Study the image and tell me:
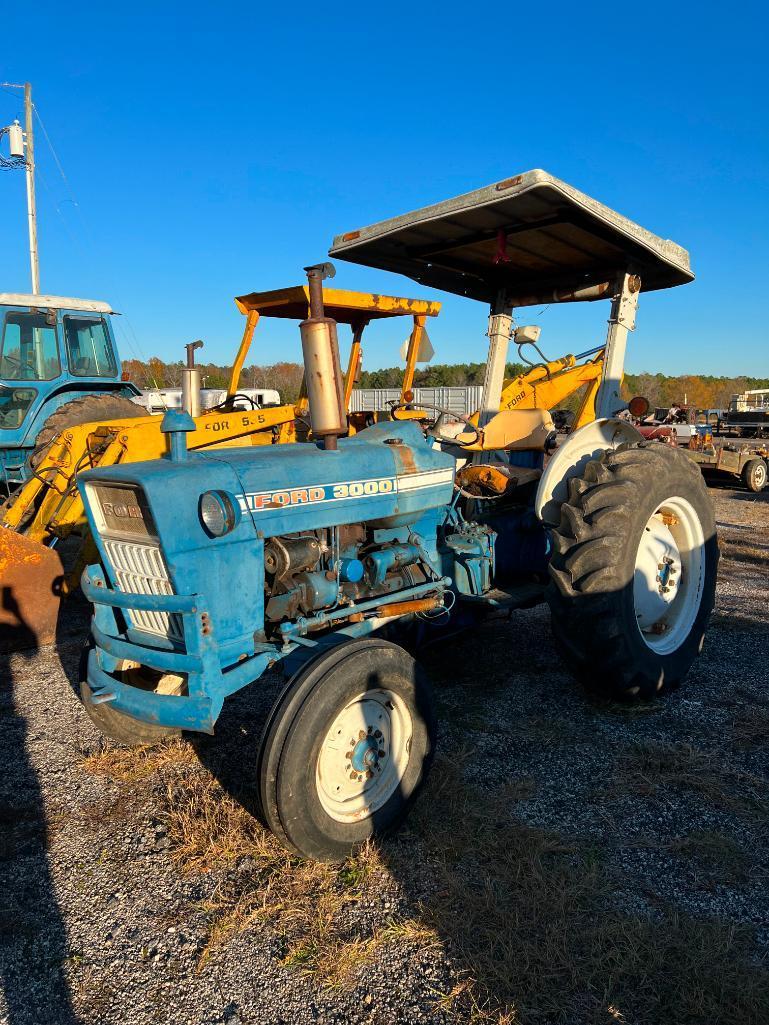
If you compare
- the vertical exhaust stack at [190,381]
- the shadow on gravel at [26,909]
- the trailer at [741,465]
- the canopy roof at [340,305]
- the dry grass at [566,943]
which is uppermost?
the canopy roof at [340,305]

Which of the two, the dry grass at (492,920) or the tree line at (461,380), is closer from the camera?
the dry grass at (492,920)

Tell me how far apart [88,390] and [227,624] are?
7867mm

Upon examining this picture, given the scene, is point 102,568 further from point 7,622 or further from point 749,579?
point 749,579

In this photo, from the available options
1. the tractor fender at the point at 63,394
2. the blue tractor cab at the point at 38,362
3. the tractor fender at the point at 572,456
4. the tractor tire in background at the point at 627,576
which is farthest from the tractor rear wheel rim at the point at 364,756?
the tractor fender at the point at 63,394

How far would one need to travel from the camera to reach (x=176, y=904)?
7.99ft

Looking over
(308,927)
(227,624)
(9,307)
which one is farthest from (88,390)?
(308,927)

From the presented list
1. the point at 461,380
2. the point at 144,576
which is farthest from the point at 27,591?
the point at 461,380

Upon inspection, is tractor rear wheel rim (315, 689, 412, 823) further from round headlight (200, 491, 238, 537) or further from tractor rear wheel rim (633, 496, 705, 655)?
tractor rear wheel rim (633, 496, 705, 655)

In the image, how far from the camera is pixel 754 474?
1263 cm

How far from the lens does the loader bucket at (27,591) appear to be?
4.83 m

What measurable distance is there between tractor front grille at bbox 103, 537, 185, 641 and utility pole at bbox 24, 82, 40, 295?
15613 mm

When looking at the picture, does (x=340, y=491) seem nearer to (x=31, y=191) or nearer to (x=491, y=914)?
(x=491, y=914)

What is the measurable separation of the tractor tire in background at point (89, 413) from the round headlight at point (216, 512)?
5.30m

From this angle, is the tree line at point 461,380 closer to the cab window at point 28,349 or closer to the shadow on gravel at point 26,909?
the cab window at point 28,349
